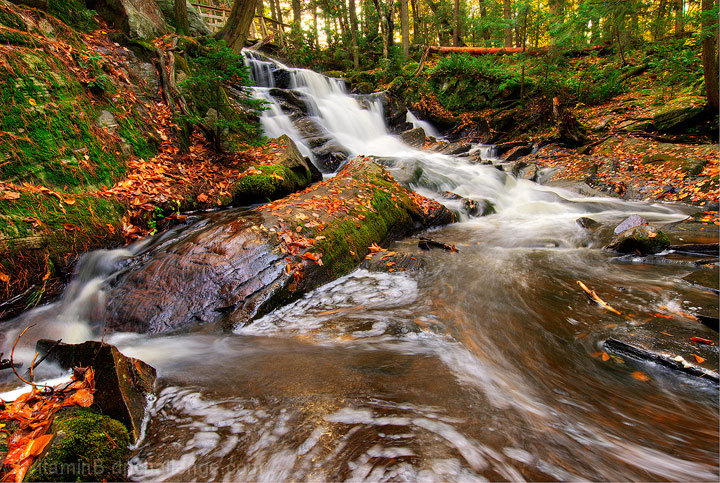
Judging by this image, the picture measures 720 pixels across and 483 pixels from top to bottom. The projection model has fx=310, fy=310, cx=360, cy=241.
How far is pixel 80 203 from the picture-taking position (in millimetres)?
4070

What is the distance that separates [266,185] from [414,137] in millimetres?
10434

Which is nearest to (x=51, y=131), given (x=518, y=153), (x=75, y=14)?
(x=75, y=14)

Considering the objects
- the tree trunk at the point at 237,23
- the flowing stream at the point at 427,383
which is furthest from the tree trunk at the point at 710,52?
the tree trunk at the point at 237,23

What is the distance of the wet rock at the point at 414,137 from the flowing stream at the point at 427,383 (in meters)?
10.5

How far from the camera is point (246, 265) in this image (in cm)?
379

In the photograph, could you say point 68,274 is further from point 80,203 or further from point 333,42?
point 333,42

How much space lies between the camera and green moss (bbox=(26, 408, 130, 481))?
133cm

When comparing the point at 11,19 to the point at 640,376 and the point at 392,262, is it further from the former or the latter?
the point at 640,376

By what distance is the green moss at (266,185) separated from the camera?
238 inches

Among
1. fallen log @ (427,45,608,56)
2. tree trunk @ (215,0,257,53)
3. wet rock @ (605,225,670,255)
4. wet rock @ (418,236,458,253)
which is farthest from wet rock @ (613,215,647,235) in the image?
fallen log @ (427,45,608,56)

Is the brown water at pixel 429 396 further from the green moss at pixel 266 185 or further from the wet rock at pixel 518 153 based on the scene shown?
the wet rock at pixel 518 153

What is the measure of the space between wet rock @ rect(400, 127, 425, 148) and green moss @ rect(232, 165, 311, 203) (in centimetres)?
910

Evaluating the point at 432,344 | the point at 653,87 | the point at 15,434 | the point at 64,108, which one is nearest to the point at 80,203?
the point at 64,108

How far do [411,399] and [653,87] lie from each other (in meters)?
16.6
